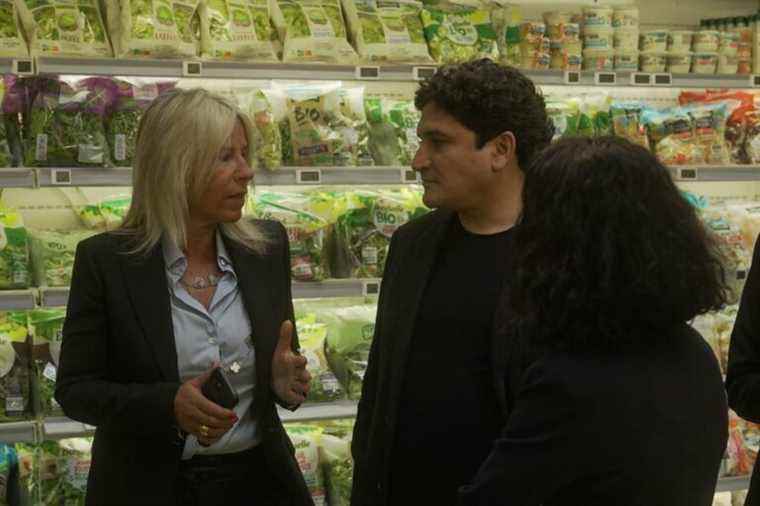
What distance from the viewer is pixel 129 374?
7.49 feet

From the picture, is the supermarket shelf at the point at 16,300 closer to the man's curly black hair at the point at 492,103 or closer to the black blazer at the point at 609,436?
the man's curly black hair at the point at 492,103

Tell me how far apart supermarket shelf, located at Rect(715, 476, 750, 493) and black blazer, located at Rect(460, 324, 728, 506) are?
292 centimetres

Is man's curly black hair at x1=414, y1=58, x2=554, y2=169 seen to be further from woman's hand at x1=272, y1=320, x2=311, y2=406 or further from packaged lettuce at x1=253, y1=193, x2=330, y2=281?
packaged lettuce at x1=253, y1=193, x2=330, y2=281

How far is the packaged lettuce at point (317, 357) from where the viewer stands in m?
3.87

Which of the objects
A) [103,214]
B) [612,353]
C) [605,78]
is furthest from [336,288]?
[612,353]

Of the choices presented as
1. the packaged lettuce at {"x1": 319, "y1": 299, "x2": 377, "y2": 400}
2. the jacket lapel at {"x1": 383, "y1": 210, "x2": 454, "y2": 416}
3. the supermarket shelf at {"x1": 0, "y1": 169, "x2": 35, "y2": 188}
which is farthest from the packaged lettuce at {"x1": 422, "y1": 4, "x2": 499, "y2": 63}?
the jacket lapel at {"x1": 383, "y1": 210, "x2": 454, "y2": 416}

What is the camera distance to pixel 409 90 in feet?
14.9

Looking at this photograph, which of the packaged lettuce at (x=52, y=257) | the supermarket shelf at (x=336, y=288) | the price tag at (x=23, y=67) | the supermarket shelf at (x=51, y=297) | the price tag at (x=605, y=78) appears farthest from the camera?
the price tag at (x=605, y=78)

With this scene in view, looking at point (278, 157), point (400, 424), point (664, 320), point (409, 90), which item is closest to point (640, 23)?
point (409, 90)

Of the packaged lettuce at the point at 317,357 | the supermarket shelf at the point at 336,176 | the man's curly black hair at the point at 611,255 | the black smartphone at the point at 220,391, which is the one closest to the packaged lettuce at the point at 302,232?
the supermarket shelf at the point at 336,176

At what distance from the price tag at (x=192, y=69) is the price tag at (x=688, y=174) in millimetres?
1857

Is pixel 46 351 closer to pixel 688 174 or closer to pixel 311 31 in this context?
pixel 311 31

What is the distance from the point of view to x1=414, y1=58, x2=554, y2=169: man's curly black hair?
7.43 feet

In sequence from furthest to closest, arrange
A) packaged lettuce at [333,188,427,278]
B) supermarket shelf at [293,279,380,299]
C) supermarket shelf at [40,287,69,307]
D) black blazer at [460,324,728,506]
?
packaged lettuce at [333,188,427,278] → supermarket shelf at [293,279,380,299] → supermarket shelf at [40,287,69,307] → black blazer at [460,324,728,506]
